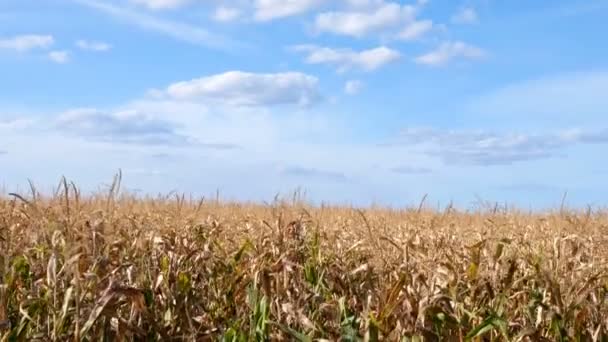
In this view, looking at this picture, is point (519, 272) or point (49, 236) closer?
point (49, 236)

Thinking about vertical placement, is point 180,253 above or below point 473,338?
above

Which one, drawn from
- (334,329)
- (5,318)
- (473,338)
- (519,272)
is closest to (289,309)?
(334,329)

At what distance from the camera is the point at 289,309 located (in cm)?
427

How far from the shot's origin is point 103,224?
201 inches

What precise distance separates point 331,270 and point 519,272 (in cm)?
117

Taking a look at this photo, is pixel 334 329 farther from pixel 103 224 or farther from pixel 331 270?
pixel 103 224

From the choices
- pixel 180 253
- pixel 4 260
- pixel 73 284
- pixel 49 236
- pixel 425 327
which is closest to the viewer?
pixel 73 284

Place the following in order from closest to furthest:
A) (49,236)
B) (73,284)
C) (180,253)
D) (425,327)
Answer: (73,284) → (425,327) → (49,236) → (180,253)

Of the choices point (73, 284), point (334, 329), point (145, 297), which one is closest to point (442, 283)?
point (334, 329)

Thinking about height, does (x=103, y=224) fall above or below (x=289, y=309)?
above

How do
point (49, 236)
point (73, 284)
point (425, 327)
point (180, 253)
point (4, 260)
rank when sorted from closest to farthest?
1. point (73, 284)
2. point (425, 327)
3. point (4, 260)
4. point (49, 236)
5. point (180, 253)

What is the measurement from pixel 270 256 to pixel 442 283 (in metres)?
1.15

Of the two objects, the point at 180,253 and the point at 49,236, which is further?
the point at 180,253

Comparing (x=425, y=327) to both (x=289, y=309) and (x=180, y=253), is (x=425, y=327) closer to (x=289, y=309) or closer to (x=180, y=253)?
(x=289, y=309)
